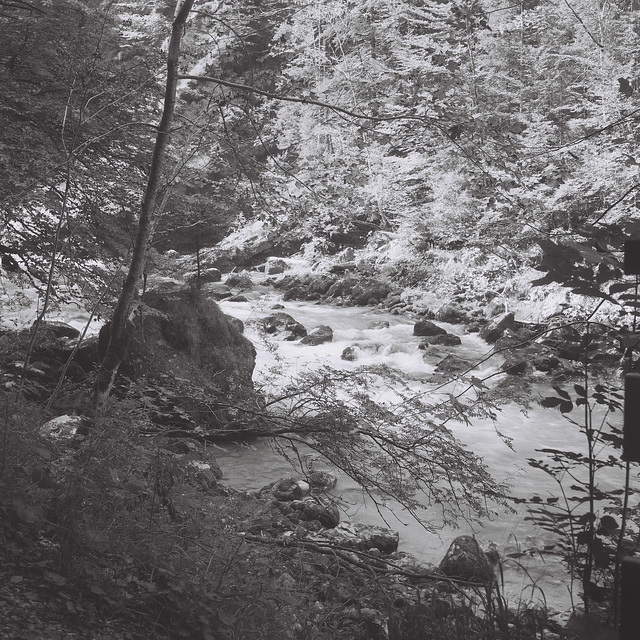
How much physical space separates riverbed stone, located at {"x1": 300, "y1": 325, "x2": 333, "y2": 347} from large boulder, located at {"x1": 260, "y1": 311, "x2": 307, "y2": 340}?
226mm

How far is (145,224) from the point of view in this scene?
10.0 feet

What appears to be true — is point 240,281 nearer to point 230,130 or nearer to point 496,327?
point 496,327

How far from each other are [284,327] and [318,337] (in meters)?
0.95

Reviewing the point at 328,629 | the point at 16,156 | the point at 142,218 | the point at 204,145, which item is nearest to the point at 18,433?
the point at 142,218

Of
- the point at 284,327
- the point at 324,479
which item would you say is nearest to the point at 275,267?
the point at 284,327

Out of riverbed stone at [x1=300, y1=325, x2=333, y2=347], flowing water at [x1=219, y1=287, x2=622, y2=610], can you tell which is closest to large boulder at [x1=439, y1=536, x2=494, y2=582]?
flowing water at [x1=219, y1=287, x2=622, y2=610]

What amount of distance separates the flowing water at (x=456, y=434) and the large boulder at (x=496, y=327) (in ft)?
0.78

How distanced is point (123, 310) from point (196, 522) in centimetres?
118

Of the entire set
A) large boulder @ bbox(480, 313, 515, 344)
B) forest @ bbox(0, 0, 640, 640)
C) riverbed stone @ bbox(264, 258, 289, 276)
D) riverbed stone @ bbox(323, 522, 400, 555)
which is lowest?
riverbed stone @ bbox(323, 522, 400, 555)

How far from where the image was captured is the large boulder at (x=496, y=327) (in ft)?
42.4

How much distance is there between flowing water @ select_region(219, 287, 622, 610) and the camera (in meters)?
4.68

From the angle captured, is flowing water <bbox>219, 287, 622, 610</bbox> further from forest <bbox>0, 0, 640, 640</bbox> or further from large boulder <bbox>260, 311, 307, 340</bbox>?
large boulder <bbox>260, 311, 307, 340</bbox>

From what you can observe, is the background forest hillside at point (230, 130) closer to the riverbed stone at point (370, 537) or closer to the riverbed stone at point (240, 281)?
the riverbed stone at point (370, 537)

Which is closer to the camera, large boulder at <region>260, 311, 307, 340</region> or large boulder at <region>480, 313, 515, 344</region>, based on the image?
large boulder at <region>260, 311, 307, 340</region>
